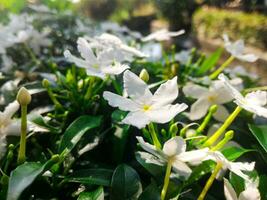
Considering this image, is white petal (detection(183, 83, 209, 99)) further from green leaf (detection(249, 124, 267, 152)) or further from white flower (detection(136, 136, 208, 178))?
white flower (detection(136, 136, 208, 178))

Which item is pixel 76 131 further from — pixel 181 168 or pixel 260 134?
pixel 260 134

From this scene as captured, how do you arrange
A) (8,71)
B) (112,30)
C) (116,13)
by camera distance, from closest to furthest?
(8,71), (112,30), (116,13)

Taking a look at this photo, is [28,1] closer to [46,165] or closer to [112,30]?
[112,30]

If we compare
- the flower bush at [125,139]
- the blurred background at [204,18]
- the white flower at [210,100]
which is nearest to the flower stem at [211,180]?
the flower bush at [125,139]

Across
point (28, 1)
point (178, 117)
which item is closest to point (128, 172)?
point (178, 117)

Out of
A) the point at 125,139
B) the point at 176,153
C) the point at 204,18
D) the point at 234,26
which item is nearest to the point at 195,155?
the point at 176,153

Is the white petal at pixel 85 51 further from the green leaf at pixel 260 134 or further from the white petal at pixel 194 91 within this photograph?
the green leaf at pixel 260 134
